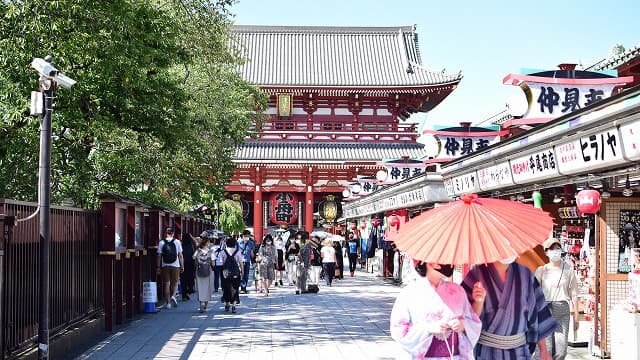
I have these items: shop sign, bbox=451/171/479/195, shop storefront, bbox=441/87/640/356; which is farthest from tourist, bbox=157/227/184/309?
shop storefront, bbox=441/87/640/356

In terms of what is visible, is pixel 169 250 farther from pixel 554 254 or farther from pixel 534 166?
pixel 554 254

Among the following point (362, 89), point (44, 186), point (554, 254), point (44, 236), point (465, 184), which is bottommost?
point (554, 254)

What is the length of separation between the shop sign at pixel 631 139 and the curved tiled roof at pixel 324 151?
124 feet

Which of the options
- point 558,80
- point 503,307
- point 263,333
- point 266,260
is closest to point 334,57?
point 266,260

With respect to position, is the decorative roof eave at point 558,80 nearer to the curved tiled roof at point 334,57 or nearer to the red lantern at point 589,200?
the red lantern at point 589,200

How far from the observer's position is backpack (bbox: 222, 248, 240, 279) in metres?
17.1

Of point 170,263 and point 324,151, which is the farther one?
point 324,151

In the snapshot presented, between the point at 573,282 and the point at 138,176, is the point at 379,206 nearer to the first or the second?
the point at 138,176

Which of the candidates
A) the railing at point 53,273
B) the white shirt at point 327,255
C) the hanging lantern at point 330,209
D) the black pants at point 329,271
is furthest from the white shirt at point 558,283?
the hanging lantern at point 330,209

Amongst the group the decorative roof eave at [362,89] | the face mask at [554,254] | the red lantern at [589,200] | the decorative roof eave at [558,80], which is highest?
the decorative roof eave at [362,89]

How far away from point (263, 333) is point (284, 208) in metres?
36.1

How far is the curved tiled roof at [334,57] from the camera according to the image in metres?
47.9

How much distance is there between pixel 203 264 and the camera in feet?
56.7

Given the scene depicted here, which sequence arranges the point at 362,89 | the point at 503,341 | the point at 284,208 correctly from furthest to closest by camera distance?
the point at 284,208
the point at 362,89
the point at 503,341
